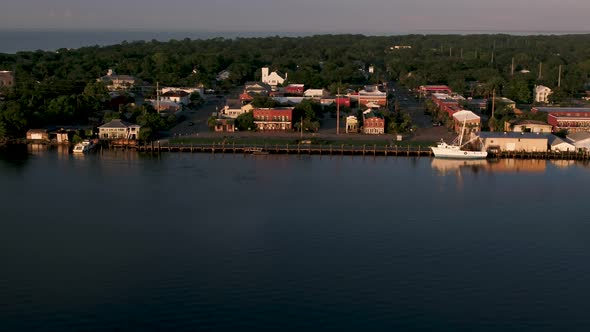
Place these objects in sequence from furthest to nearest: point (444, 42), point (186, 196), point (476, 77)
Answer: point (444, 42), point (476, 77), point (186, 196)

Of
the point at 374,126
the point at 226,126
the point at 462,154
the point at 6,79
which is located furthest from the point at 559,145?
the point at 6,79

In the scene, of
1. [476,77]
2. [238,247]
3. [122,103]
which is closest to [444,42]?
[476,77]

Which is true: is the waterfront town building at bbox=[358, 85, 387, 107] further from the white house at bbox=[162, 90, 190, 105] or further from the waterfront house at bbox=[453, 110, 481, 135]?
the white house at bbox=[162, 90, 190, 105]

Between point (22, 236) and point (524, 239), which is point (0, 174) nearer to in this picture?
point (22, 236)

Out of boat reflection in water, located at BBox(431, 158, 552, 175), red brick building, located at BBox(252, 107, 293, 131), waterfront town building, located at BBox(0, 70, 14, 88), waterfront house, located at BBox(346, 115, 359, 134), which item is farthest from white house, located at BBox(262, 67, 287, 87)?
boat reflection in water, located at BBox(431, 158, 552, 175)

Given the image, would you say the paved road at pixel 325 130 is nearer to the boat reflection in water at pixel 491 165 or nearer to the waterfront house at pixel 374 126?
the waterfront house at pixel 374 126

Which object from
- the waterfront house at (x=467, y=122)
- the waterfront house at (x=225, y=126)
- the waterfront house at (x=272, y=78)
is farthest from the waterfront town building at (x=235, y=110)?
the waterfront house at (x=272, y=78)

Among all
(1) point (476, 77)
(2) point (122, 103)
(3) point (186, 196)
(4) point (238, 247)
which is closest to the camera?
(4) point (238, 247)

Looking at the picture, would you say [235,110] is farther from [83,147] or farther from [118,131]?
[83,147]
